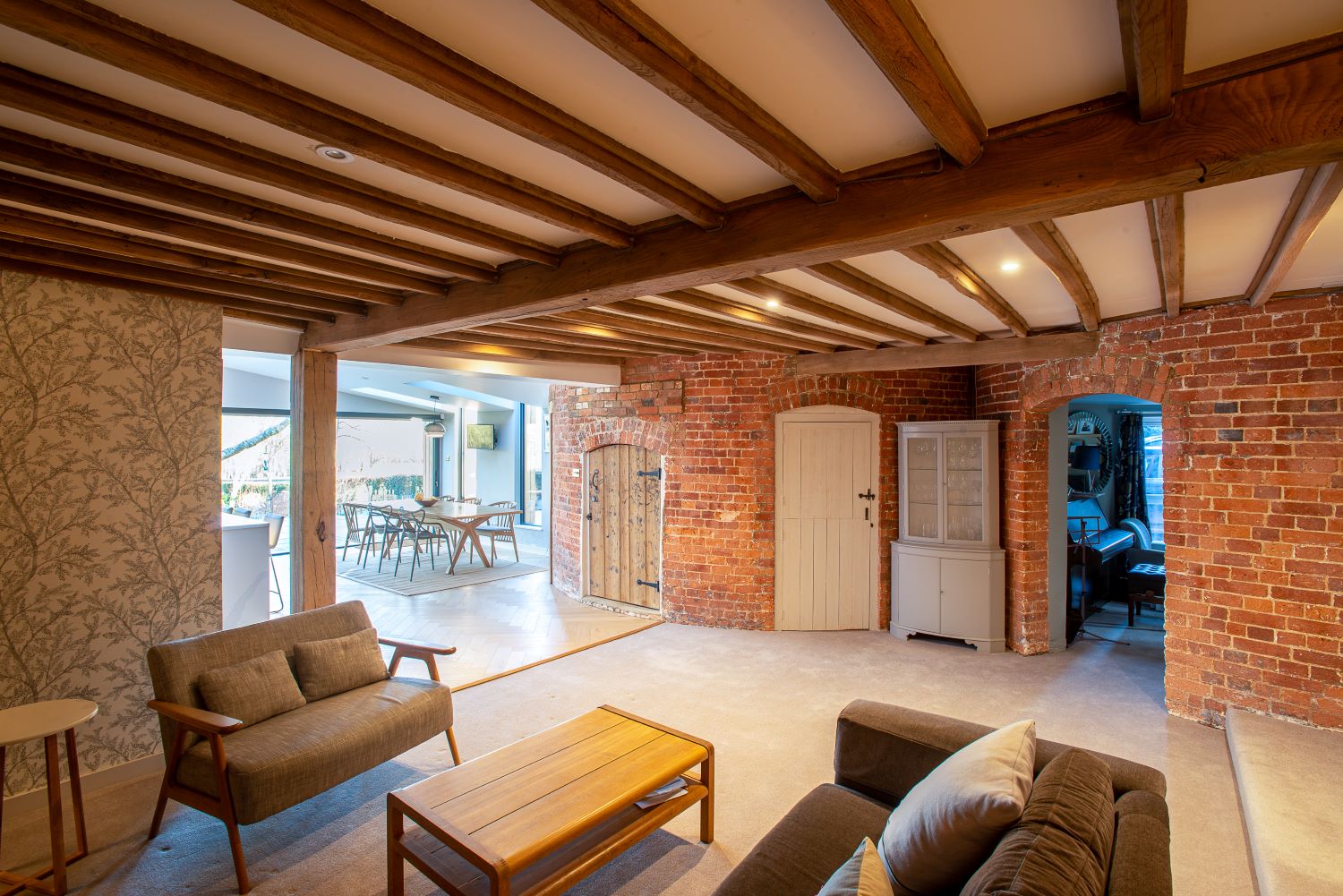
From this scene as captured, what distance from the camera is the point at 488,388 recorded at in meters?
8.34

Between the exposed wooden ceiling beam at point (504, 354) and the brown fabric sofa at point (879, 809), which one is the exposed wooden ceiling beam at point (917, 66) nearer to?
the brown fabric sofa at point (879, 809)

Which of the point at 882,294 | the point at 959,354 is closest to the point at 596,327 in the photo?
the point at 882,294

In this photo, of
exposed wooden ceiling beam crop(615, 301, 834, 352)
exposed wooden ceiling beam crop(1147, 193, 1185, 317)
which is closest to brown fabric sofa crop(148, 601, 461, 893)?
exposed wooden ceiling beam crop(615, 301, 834, 352)

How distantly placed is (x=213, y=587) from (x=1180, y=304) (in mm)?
5811

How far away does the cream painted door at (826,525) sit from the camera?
19.3 ft

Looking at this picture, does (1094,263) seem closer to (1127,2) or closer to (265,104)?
(1127,2)

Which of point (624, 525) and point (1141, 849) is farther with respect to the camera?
point (624, 525)

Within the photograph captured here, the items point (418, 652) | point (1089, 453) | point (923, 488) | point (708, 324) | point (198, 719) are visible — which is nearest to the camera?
point (198, 719)

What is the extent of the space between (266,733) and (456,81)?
2729 mm

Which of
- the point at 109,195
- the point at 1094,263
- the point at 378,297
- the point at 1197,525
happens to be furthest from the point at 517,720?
the point at 1197,525

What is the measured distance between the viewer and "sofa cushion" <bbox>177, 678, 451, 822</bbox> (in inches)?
98.7

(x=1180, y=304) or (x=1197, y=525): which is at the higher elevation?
(x=1180, y=304)

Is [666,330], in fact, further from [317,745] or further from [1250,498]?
[1250,498]

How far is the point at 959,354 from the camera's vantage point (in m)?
4.84
